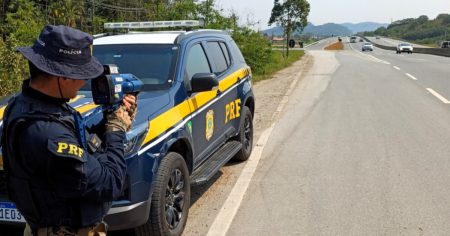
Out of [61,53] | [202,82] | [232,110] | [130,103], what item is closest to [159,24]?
[232,110]

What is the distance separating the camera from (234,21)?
744 inches

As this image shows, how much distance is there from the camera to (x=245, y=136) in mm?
6996

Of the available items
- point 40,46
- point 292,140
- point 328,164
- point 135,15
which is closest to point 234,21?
point 135,15

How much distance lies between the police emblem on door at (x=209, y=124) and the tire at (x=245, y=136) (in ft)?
4.19

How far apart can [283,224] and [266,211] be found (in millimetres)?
368

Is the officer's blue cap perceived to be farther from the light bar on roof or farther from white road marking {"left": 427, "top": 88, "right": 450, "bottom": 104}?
white road marking {"left": 427, "top": 88, "right": 450, "bottom": 104}

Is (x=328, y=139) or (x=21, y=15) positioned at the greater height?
(x=21, y=15)

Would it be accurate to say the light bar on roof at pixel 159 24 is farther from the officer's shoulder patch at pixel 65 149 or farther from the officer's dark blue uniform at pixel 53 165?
the officer's shoulder patch at pixel 65 149

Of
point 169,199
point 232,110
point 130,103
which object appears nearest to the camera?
point 130,103

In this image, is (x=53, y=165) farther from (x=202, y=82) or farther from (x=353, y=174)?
(x=353, y=174)

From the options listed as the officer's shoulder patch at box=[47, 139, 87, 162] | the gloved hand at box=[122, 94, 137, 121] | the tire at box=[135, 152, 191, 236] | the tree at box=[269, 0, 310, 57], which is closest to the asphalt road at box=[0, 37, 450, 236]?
the tire at box=[135, 152, 191, 236]

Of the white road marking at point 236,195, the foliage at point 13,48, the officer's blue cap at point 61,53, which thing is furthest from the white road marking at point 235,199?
the foliage at point 13,48

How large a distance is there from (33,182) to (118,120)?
18.1 inches

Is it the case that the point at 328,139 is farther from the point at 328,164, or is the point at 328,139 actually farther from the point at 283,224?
the point at 283,224
